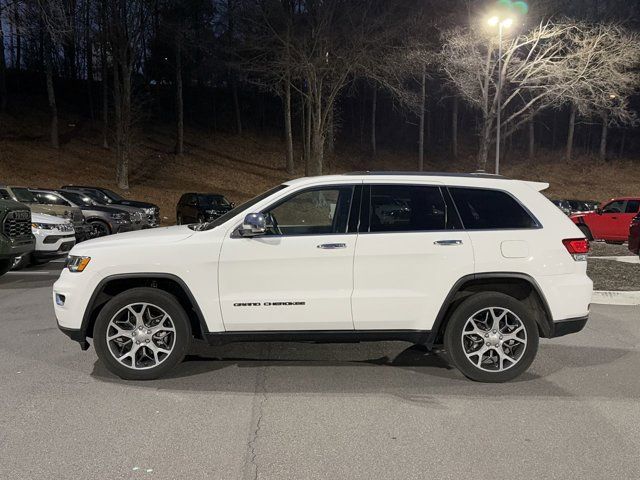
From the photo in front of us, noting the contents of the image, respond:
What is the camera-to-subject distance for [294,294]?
4754 millimetres

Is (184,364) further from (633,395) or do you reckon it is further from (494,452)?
(633,395)

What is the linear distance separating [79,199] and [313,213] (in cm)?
1491

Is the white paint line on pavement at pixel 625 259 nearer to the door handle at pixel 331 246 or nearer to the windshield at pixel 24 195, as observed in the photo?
the door handle at pixel 331 246

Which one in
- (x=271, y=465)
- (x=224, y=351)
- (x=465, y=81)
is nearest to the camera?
(x=271, y=465)

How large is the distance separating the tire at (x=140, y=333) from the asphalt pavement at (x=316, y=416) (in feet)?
0.52

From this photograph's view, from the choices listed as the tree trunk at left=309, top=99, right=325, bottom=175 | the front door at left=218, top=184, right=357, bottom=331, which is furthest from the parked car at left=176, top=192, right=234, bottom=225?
the front door at left=218, top=184, right=357, bottom=331

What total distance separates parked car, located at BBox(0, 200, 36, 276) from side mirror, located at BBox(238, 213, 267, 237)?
23.0 feet

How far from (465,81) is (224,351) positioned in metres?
21.8

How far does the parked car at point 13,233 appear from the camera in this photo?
384 inches

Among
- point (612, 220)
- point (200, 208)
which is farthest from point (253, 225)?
point (200, 208)

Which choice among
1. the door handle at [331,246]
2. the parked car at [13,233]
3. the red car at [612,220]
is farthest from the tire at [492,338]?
the red car at [612,220]

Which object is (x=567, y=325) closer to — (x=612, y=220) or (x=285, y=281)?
(x=285, y=281)

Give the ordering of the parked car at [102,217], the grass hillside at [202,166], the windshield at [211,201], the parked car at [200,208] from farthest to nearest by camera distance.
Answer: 1. the grass hillside at [202,166]
2. the windshield at [211,201]
3. the parked car at [200,208]
4. the parked car at [102,217]

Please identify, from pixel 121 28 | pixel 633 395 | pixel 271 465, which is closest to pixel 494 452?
pixel 271 465
